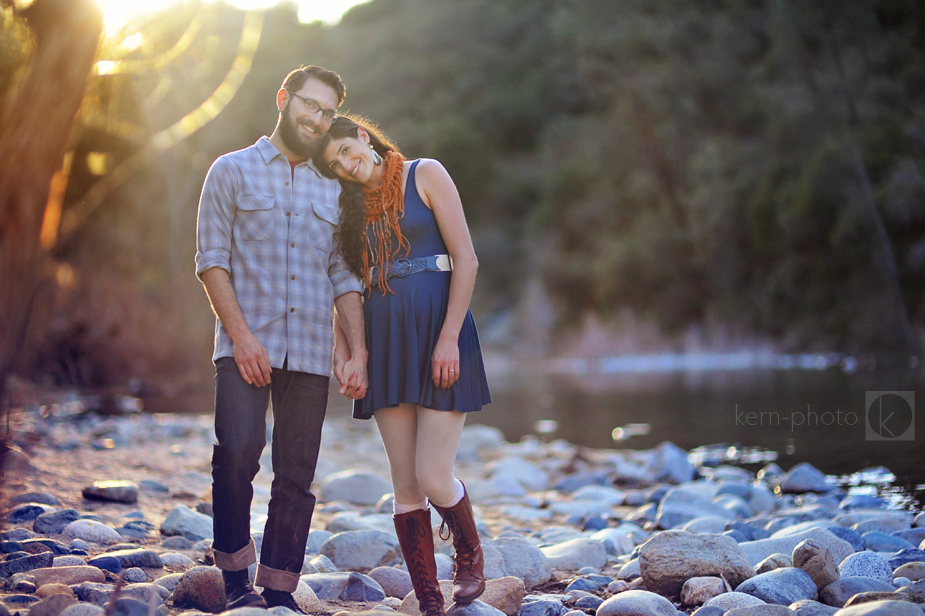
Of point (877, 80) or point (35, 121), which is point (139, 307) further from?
point (877, 80)

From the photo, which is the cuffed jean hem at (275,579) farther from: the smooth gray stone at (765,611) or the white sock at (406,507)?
the smooth gray stone at (765,611)

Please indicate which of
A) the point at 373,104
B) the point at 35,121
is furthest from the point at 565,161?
the point at 35,121

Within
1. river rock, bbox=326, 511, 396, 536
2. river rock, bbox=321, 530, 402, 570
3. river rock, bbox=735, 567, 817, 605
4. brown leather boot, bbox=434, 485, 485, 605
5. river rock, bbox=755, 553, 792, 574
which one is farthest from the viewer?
river rock, bbox=326, 511, 396, 536

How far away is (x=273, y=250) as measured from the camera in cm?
276

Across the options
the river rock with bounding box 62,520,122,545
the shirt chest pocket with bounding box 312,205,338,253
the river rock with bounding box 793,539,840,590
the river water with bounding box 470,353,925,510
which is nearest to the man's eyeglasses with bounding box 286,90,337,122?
the shirt chest pocket with bounding box 312,205,338,253

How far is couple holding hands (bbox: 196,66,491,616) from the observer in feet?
8.75

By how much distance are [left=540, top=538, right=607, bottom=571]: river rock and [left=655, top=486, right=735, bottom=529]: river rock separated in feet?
3.25

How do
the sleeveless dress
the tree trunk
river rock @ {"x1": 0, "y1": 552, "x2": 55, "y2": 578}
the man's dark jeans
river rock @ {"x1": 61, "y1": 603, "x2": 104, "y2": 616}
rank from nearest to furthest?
the tree trunk → river rock @ {"x1": 61, "y1": 603, "x2": 104, "y2": 616} → the man's dark jeans → the sleeveless dress → river rock @ {"x1": 0, "y1": 552, "x2": 55, "y2": 578}

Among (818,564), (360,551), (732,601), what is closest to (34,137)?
(360,551)

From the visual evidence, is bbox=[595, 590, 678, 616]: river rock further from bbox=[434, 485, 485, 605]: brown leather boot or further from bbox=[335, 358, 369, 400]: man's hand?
bbox=[335, 358, 369, 400]: man's hand

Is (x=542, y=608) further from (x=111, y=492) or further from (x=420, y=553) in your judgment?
(x=111, y=492)

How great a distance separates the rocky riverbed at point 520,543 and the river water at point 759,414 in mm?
657

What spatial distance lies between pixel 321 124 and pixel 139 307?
42.0 feet

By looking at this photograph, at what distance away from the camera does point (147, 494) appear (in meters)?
4.91
